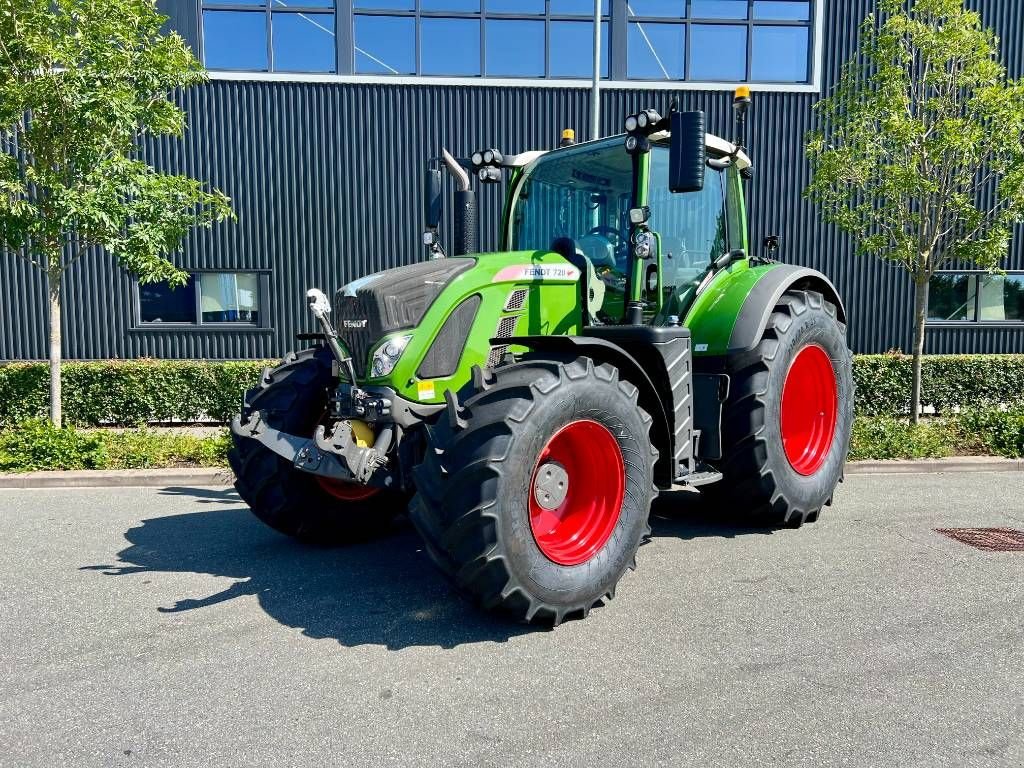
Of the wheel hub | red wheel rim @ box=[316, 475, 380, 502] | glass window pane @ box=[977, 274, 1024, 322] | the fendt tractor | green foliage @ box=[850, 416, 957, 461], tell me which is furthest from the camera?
glass window pane @ box=[977, 274, 1024, 322]

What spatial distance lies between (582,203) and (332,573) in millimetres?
2919

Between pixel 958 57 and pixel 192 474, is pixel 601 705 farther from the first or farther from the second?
pixel 958 57

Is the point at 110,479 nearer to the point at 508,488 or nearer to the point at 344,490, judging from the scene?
the point at 344,490

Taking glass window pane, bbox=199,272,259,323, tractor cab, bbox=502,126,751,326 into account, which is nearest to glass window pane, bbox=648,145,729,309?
tractor cab, bbox=502,126,751,326

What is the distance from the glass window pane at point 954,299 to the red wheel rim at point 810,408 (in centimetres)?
1100

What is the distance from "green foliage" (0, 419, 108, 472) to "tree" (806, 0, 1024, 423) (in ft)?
28.4

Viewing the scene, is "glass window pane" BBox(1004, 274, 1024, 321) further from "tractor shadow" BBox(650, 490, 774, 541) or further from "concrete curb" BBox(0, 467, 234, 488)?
"concrete curb" BBox(0, 467, 234, 488)

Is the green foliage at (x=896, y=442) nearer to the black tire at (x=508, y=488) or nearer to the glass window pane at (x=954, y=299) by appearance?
the black tire at (x=508, y=488)

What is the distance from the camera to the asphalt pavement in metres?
2.91

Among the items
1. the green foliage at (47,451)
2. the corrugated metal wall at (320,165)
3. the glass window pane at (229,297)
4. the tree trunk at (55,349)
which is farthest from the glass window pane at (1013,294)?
the tree trunk at (55,349)

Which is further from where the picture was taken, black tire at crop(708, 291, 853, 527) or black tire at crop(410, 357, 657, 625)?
black tire at crop(708, 291, 853, 527)

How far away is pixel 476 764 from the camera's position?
2.79m

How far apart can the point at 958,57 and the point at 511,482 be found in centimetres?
840

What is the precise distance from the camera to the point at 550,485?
13.6 feet
